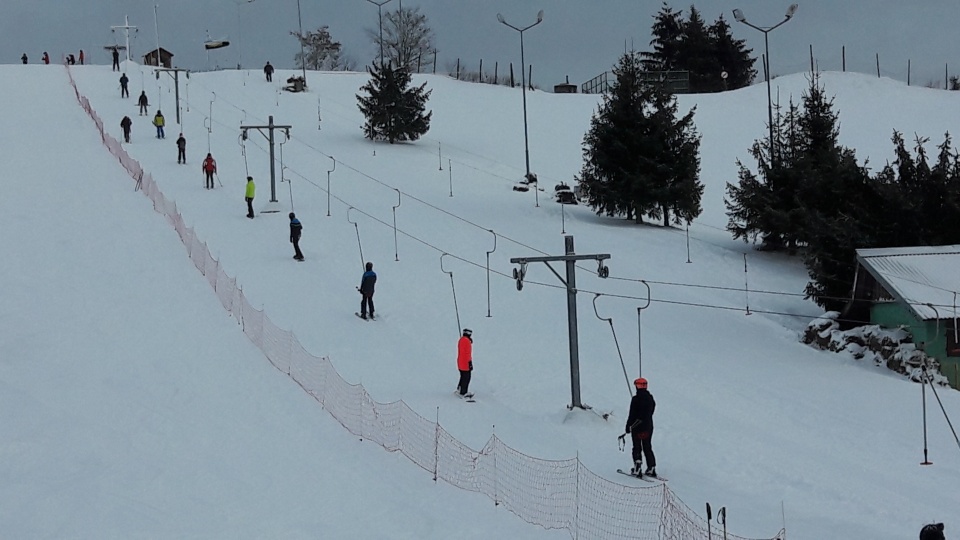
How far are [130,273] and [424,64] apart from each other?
76676 millimetres

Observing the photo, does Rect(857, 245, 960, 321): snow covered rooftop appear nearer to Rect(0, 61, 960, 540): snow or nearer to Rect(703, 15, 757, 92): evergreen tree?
Rect(0, 61, 960, 540): snow

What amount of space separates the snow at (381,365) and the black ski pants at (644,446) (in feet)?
2.33

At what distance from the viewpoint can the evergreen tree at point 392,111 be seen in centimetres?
5453

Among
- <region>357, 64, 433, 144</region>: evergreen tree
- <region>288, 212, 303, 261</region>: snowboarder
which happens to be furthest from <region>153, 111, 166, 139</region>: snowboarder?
<region>288, 212, 303, 261</region>: snowboarder

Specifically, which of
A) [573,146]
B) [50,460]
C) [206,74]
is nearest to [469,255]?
[50,460]

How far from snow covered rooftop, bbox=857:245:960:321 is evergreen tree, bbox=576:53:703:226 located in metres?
13.7

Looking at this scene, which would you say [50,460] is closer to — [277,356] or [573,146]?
[277,356]

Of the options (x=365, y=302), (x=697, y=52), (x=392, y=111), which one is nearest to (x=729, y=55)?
(x=697, y=52)

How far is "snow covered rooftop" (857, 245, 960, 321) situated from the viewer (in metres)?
22.5

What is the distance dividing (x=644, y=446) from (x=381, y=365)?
24.9 feet

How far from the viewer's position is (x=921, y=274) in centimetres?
2381

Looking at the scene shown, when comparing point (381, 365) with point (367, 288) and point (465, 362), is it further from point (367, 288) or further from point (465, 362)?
point (367, 288)

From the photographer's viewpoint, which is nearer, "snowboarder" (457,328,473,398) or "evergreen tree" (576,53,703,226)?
"snowboarder" (457,328,473,398)

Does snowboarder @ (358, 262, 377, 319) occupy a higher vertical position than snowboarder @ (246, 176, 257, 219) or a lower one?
lower
